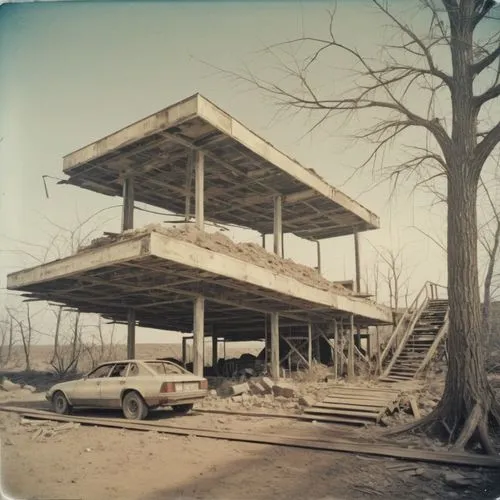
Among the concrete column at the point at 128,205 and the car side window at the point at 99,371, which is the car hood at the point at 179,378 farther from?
the concrete column at the point at 128,205

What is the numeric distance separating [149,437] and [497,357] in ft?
75.3

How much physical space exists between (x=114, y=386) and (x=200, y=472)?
18.8 feet

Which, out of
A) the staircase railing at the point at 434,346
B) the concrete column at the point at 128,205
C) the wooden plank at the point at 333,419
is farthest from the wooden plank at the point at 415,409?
the concrete column at the point at 128,205

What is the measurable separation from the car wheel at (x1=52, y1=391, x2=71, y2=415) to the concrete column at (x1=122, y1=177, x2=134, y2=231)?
7.37 metres

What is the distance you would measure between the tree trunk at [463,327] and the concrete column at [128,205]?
12295mm

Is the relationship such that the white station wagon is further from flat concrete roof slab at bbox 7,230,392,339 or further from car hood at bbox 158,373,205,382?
flat concrete roof slab at bbox 7,230,392,339

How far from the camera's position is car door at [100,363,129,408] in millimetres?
11685

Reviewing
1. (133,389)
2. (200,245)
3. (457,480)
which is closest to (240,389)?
(133,389)

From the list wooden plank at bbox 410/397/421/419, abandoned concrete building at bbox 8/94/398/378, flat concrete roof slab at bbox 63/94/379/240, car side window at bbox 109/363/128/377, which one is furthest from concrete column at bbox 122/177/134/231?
wooden plank at bbox 410/397/421/419

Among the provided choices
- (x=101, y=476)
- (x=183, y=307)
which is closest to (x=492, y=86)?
(x=101, y=476)

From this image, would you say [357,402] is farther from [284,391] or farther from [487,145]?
[487,145]

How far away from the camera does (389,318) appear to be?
27.5 metres

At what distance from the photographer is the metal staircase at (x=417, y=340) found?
69.8 ft

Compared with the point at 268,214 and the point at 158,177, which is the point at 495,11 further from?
the point at 268,214
